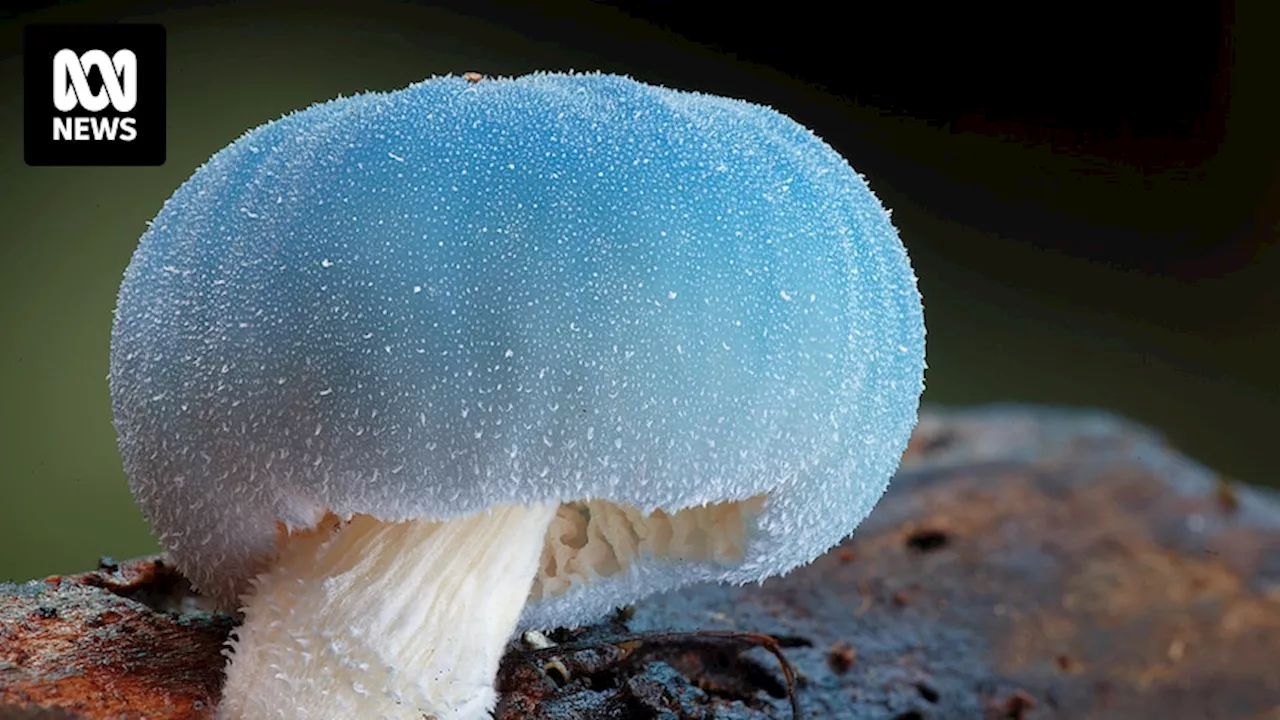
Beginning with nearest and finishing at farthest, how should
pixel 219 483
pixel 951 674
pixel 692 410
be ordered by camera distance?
pixel 692 410 < pixel 219 483 < pixel 951 674

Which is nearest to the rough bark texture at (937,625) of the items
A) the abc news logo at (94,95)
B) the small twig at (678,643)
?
the small twig at (678,643)

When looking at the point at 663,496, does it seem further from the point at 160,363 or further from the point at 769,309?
the point at 160,363

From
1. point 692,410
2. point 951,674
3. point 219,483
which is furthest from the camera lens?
point 951,674

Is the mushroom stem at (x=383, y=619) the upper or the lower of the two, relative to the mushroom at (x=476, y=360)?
lower

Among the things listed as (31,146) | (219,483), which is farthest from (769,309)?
(31,146)

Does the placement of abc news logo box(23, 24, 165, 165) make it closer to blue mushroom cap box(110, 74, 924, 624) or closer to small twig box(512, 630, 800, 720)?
blue mushroom cap box(110, 74, 924, 624)

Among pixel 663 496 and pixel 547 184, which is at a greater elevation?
pixel 547 184

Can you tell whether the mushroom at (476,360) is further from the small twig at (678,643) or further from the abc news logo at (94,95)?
the abc news logo at (94,95)
